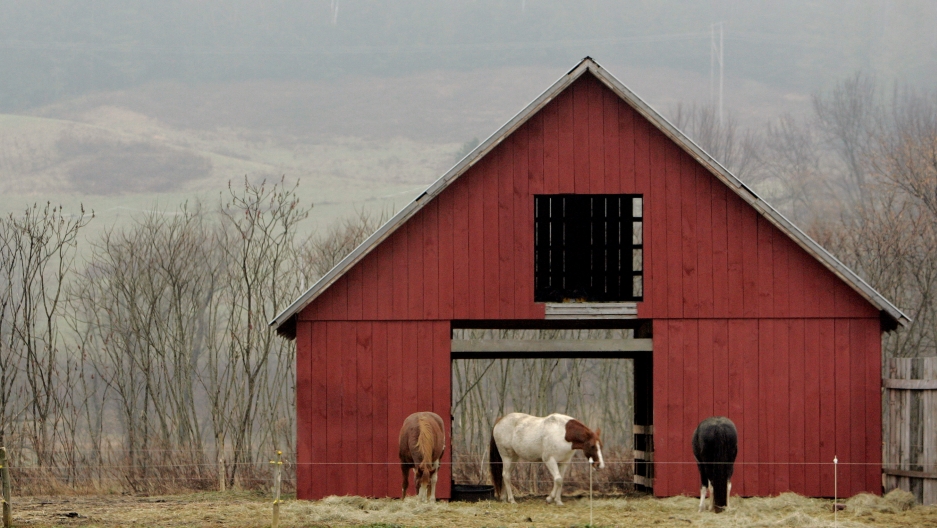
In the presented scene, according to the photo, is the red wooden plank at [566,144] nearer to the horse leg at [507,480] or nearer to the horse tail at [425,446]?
the horse tail at [425,446]

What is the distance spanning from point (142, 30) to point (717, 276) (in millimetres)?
105908

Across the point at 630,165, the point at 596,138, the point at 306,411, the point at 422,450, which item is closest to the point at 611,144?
the point at 596,138

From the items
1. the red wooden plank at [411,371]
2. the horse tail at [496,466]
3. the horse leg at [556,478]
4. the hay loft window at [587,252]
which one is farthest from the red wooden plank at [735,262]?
the red wooden plank at [411,371]

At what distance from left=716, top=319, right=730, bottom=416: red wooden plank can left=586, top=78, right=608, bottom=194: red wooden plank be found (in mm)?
2844

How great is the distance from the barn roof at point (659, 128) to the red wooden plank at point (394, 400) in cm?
132

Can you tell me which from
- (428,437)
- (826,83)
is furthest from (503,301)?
(826,83)

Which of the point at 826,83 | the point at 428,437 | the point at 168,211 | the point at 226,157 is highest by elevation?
the point at 826,83

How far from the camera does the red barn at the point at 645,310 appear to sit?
56.5ft

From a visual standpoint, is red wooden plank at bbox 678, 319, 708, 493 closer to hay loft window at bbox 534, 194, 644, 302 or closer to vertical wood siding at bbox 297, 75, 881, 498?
vertical wood siding at bbox 297, 75, 881, 498

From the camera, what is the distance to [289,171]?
3376 inches

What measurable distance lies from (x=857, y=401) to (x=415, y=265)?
23.7 feet

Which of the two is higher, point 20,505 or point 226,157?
point 226,157

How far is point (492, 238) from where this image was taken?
1745 centimetres

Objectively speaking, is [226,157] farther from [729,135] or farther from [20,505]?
[20,505]
